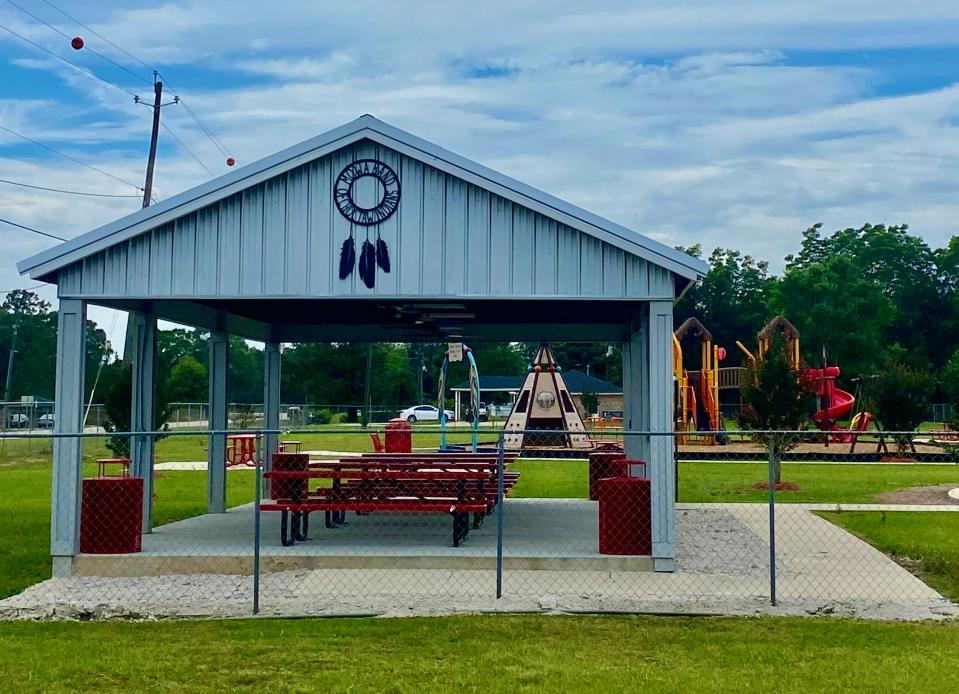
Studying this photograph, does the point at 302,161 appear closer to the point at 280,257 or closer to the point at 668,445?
the point at 280,257

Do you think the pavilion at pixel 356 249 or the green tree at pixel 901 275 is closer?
the pavilion at pixel 356 249

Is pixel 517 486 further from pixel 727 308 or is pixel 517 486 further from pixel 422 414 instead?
pixel 727 308

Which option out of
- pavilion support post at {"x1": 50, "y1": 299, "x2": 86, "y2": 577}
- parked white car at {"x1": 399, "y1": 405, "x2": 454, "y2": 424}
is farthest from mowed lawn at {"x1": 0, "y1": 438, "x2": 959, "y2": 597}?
parked white car at {"x1": 399, "y1": 405, "x2": 454, "y2": 424}

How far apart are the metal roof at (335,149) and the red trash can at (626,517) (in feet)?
7.98

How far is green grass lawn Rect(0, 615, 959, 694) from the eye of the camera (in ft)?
23.5

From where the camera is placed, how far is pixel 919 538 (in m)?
14.8

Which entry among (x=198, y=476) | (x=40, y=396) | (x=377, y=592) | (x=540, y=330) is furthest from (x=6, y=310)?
(x=377, y=592)

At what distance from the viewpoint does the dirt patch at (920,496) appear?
2012 cm

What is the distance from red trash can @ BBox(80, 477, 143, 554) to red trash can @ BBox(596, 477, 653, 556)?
5.20 meters

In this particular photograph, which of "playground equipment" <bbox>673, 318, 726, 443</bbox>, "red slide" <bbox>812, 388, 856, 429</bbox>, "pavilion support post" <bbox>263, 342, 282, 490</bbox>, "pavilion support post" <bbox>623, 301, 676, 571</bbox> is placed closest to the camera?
"pavilion support post" <bbox>623, 301, 676, 571</bbox>

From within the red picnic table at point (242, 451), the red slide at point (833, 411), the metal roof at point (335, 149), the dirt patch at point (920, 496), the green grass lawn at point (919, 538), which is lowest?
the green grass lawn at point (919, 538)

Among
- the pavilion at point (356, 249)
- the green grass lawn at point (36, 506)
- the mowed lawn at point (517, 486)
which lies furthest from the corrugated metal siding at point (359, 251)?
the green grass lawn at point (36, 506)

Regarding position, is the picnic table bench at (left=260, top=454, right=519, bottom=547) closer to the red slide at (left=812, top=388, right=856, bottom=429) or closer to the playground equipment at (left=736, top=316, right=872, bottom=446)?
the playground equipment at (left=736, top=316, right=872, bottom=446)

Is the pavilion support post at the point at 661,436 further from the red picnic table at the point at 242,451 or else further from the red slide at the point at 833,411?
the red slide at the point at 833,411
